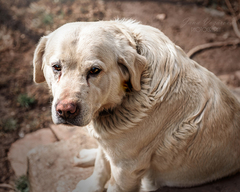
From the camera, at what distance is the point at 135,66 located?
88.5 inches

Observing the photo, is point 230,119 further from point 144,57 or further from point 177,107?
point 144,57

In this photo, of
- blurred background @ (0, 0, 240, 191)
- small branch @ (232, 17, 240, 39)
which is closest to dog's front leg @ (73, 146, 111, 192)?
blurred background @ (0, 0, 240, 191)

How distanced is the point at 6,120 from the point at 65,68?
10.5 ft

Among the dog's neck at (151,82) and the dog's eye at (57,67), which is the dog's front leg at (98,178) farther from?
the dog's eye at (57,67)

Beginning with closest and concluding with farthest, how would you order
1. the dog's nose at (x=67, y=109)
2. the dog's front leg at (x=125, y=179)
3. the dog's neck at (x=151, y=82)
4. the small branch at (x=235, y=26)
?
the dog's nose at (x=67, y=109)
the dog's neck at (x=151, y=82)
the dog's front leg at (x=125, y=179)
the small branch at (x=235, y=26)

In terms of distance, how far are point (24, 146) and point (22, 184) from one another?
2.17 ft

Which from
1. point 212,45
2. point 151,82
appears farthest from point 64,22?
point 151,82

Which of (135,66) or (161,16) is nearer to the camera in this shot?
(135,66)

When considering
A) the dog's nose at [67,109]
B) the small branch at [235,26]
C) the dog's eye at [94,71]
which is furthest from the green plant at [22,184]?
the small branch at [235,26]

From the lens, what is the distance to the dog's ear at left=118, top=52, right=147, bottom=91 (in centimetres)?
218

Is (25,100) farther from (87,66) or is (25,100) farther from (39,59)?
(87,66)

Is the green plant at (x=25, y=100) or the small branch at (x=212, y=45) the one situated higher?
the small branch at (x=212, y=45)

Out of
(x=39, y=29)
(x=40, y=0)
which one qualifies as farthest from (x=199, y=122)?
(x=40, y=0)

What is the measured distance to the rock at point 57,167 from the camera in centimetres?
343
